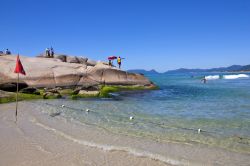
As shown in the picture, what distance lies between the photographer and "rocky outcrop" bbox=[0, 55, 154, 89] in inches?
1326

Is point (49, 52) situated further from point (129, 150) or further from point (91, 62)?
point (129, 150)

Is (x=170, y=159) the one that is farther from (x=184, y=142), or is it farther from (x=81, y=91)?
(x=81, y=91)

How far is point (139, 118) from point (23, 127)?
19.8 ft

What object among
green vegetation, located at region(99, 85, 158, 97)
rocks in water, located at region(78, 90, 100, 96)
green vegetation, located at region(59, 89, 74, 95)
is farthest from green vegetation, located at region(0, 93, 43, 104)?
green vegetation, located at region(99, 85, 158, 97)

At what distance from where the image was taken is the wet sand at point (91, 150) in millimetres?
8805

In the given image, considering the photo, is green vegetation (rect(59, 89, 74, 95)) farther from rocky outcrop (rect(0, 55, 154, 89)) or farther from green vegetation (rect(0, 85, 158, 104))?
rocky outcrop (rect(0, 55, 154, 89))

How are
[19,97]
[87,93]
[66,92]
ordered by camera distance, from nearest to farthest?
[19,97] → [87,93] → [66,92]

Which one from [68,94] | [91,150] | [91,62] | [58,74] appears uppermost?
[91,62]

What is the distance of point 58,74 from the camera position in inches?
1388

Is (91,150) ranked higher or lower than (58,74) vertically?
lower

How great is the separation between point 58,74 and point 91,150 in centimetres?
2614

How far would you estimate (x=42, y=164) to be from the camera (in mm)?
8414

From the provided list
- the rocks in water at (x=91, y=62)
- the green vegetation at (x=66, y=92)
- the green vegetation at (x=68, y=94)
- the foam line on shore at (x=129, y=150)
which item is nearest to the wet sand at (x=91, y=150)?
the foam line on shore at (x=129, y=150)

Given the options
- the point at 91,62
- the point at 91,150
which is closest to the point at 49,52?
the point at 91,62
